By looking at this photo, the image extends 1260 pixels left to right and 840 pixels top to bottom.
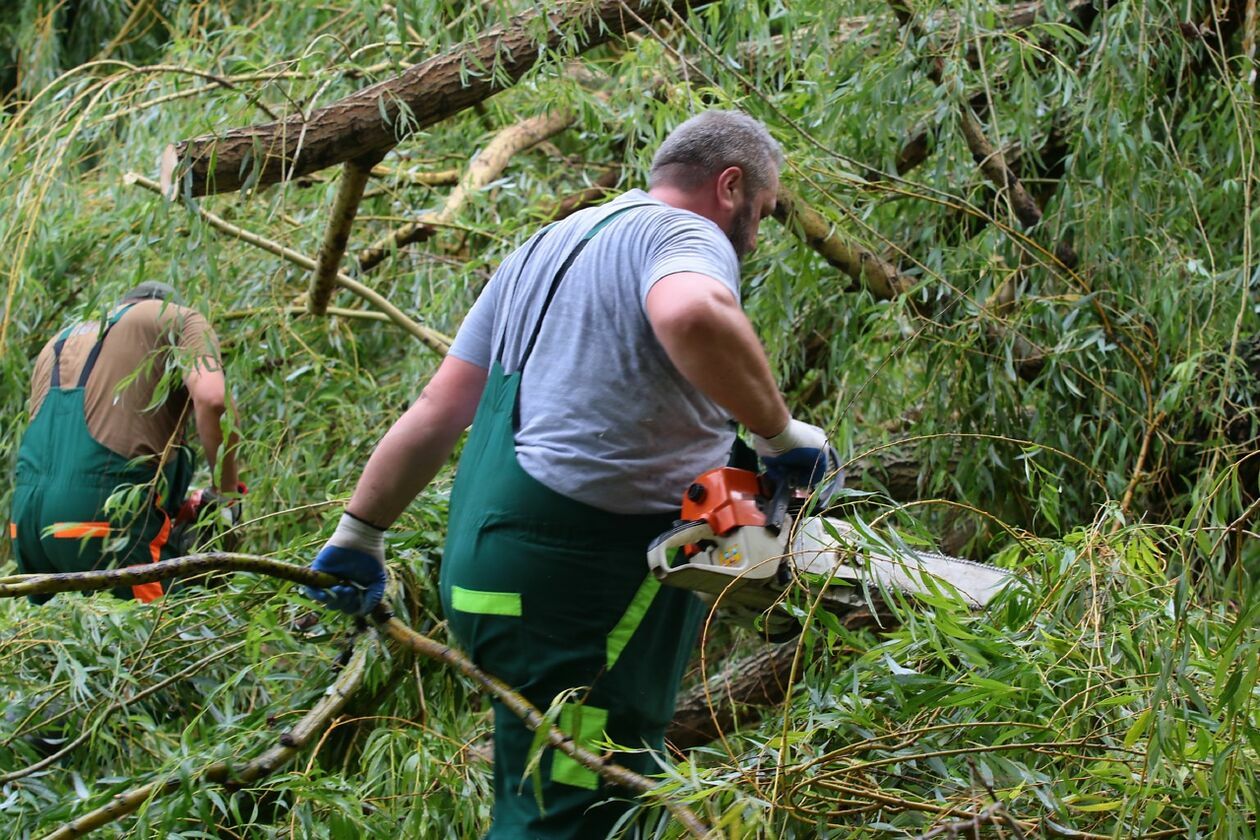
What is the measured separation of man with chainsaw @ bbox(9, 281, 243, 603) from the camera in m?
3.72

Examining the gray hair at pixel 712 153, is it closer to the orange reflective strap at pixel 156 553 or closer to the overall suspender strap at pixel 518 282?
the overall suspender strap at pixel 518 282

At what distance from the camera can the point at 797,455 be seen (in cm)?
214

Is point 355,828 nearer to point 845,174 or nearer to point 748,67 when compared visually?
point 845,174

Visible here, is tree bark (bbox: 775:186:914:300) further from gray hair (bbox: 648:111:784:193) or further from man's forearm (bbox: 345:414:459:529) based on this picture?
man's forearm (bbox: 345:414:459:529)

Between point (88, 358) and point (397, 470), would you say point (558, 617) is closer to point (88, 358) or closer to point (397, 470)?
point (397, 470)

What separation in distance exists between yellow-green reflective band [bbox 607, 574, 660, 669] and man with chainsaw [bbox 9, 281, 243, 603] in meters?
1.88

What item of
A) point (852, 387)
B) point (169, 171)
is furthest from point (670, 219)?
point (852, 387)

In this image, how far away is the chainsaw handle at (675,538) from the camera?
1987mm

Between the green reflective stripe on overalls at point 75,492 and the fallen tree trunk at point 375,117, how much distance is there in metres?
0.99

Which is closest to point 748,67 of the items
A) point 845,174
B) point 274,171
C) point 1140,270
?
point 845,174

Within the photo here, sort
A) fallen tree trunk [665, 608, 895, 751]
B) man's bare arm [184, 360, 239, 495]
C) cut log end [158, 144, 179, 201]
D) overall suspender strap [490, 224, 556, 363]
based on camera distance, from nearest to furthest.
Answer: overall suspender strap [490, 224, 556, 363], cut log end [158, 144, 179, 201], fallen tree trunk [665, 608, 895, 751], man's bare arm [184, 360, 239, 495]

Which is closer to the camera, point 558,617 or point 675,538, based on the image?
point 675,538

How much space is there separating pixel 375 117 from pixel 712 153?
105 cm

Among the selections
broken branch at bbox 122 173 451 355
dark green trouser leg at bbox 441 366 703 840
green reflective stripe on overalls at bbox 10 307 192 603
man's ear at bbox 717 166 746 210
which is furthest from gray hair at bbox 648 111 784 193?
green reflective stripe on overalls at bbox 10 307 192 603
